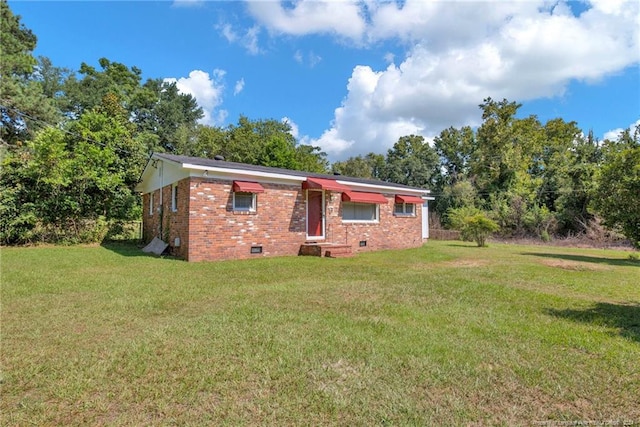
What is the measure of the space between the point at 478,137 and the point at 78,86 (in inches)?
1629

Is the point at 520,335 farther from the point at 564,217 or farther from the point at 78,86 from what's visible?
the point at 78,86

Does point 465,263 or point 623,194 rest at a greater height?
point 623,194

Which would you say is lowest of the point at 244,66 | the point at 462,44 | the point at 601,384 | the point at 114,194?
the point at 601,384

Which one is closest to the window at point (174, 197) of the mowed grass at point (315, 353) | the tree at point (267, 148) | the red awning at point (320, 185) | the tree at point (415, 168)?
the red awning at point (320, 185)

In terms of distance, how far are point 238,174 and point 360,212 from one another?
21.0 ft

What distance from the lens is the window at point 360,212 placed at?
1611 cm

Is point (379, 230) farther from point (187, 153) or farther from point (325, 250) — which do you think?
point (187, 153)

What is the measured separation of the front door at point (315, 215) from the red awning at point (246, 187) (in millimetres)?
2678

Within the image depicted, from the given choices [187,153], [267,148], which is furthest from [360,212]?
[187,153]

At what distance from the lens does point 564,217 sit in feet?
92.9

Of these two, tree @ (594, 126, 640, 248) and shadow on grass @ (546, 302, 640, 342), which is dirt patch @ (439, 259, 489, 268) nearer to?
shadow on grass @ (546, 302, 640, 342)

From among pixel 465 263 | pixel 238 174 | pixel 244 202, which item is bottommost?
pixel 465 263

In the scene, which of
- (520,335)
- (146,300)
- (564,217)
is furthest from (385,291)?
(564,217)

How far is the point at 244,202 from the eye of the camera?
13.1 metres
